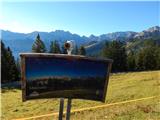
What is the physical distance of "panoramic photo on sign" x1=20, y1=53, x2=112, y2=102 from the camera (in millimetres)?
10734

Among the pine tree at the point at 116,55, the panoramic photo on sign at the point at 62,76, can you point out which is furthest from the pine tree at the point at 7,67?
the panoramic photo on sign at the point at 62,76

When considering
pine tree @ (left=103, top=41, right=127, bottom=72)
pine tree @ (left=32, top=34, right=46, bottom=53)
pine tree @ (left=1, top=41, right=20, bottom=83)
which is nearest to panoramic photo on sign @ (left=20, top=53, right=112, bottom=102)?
pine tree @ (left=1, top=41, right=20, bottom=83)

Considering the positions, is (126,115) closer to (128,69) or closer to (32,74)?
(32,74)

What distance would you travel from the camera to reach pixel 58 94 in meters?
11.1

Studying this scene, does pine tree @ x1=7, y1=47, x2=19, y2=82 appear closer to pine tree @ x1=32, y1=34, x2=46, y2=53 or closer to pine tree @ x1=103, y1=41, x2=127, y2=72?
pine tree @ x1=32, y1=34, x2=46, y2=53

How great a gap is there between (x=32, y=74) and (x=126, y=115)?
7.43 meters

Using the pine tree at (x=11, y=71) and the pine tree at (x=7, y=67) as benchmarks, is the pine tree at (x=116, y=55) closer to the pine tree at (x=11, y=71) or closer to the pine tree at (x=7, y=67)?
the pine tree at (x=11, y=71)

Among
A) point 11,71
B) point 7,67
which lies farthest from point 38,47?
point 7,67

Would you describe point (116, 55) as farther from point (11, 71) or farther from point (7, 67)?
point (7, 67)

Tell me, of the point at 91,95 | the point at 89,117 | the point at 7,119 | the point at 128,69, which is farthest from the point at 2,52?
the point at 91,95

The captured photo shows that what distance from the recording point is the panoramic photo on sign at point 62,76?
10734 millimetres

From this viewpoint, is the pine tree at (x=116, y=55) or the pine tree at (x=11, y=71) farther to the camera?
the pine tree at (x=116, y=55)

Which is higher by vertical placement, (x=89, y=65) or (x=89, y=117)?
(x=89, y=65)

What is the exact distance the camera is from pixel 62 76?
434 inches
